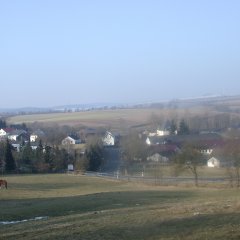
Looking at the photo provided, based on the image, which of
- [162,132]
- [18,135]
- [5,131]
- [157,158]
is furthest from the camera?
[5,131]

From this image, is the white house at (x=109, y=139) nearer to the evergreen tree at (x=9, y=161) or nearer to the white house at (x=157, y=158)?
the white house at (x=157, y=158)

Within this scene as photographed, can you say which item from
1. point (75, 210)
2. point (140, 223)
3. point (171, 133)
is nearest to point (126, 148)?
point (171, 133)

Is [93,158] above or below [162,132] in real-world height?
below

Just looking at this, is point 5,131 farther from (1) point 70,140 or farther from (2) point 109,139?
(2) point 109,139

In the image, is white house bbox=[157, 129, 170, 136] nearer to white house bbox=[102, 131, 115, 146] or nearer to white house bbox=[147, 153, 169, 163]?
white house bbox=[102, 131, 115, 146]

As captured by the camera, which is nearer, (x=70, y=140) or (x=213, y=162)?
(x=213, y=162)

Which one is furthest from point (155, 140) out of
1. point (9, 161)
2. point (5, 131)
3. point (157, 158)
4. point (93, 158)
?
point (5, 131)

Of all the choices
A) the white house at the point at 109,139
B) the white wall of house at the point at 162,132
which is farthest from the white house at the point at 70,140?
the white wall of house at the point at 162,132

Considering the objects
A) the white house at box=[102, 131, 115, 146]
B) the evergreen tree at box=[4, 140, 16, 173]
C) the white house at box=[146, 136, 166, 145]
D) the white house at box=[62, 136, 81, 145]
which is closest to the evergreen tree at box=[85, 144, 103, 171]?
the evergreen tree at box=[4, 140, 16, 173]

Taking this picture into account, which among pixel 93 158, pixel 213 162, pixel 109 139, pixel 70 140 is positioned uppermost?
pixel 109 139

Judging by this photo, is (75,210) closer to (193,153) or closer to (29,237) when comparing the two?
(29,237)

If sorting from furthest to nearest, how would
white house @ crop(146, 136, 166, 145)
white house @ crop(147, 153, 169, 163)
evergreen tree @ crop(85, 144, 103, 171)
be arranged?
white house @ crop(146, 136, 166, 145), white house @ crop(147, 153, 169, 163), evergreen tree @ crop(85, 144, 103, 171)

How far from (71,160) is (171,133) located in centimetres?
4296

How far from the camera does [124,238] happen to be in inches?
591
